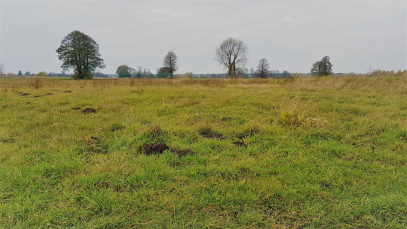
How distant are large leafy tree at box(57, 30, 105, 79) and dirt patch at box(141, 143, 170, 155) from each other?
3656 centimetres

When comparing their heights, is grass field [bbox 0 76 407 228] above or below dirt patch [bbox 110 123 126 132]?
below

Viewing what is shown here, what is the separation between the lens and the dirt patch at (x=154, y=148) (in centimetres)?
373

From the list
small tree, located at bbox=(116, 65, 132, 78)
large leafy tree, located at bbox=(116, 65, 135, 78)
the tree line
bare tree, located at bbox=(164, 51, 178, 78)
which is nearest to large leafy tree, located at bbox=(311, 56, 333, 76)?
the tree line

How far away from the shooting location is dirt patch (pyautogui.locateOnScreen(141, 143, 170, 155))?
3731 millimetres

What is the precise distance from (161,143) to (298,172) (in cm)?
252

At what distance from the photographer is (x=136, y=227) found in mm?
2070

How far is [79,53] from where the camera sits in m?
33.1

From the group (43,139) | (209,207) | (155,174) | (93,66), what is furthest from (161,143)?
(93,66)

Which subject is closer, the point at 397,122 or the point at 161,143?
the point at 161,143

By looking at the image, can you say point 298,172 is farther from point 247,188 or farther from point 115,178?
point 115,178

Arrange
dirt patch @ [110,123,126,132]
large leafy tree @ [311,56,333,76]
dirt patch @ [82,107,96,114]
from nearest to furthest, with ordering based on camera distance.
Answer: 1. dirt patch @ [110,123,126,132]
2. dirt patch @ [82,107,96,114]
3. large leafy tree @ [311,56,333,76]

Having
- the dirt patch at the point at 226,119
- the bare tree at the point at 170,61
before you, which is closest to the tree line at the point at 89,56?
the bare tree at the point at 170,61

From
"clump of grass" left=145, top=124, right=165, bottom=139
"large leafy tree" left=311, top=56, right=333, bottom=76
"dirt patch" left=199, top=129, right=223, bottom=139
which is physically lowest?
"dirt patch" left=199, top=129, right=223, bottom=139

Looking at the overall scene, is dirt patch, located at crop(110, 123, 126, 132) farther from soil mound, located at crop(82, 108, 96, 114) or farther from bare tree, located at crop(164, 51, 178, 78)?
bare tree, located at crop(164, 51, 178, 78)
